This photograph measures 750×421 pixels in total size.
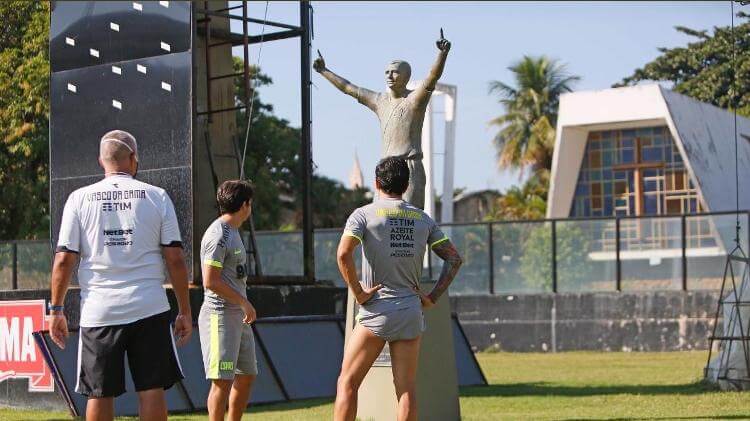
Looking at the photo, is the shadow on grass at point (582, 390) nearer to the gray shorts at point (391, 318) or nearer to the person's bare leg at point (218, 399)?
the person's bare leg at point (218, 399)

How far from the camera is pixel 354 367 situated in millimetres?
8453

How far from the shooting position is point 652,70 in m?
58.3

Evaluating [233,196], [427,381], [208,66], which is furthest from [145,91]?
[233,196]

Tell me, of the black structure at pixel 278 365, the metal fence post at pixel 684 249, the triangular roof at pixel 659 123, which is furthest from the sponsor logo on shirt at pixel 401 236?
the triangular roof at pixel 659 123

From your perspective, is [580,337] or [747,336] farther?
[580,337]

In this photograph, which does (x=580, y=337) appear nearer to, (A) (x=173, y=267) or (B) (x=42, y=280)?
(B) (x=42, y=280)

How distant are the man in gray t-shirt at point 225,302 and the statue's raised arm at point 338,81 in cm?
297

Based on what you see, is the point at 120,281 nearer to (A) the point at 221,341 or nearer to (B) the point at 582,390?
(A) the point at 221,341

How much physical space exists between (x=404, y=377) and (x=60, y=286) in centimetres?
221

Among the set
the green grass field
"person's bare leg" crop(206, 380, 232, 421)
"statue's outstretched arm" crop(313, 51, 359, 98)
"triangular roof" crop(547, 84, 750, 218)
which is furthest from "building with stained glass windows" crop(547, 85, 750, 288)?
"person's bare leg" crop(206, 380, 232, 421)

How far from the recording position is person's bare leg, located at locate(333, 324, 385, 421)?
27.5 feet

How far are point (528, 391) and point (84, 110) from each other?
6.35 metres

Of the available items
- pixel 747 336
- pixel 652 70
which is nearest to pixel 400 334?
pixel 747 336

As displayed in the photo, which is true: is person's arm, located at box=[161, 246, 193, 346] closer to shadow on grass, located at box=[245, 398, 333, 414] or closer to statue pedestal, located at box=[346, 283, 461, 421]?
statue pedestal, located at box=[346, 283, 461, 421]
